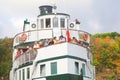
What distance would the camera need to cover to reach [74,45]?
2809 centimetres

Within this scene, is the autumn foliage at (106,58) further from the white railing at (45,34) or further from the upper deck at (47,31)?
the white railing at (45,34)

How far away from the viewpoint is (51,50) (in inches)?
1112

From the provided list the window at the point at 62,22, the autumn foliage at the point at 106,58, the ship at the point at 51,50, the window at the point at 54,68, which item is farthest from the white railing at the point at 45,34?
the autumn foliage at the point at 106,58

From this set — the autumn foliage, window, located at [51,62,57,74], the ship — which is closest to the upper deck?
the ship

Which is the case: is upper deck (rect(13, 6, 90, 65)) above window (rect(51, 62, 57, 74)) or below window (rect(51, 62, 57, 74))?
above

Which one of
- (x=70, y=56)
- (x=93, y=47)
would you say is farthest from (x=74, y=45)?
(x=93, y=47)

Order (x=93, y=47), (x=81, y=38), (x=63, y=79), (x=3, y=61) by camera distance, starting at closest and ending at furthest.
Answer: (x=63, y=79) < (x=81, y=38) < (x=3, y=61) < (x=93, y=47)

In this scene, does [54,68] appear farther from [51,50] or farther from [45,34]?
[45,34]

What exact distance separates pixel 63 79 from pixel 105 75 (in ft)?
133

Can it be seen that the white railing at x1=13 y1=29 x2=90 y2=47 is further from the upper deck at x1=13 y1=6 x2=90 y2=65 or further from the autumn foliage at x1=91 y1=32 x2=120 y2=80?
the autumn foliage at x1=91 y1=32 x2=120 y2=80

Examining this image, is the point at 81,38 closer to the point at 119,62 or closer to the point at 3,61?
the point at 3,61

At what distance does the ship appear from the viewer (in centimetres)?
2784

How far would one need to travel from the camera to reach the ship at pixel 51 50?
27844 mm

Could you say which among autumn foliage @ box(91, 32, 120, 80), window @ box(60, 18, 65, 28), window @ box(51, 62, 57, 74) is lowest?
window @ box(51, 62, 57, 74)
